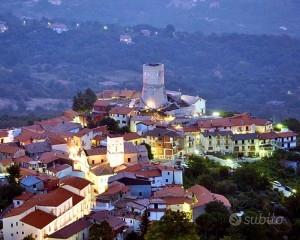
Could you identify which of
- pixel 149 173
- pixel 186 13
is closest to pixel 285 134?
pixel 149 173

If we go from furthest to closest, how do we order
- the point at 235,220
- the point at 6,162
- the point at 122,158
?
the point at 122,158, the point at 6,162, the point at 235,220

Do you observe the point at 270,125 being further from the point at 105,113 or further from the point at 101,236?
the point at 101,236

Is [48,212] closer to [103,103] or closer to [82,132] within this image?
[82,132]

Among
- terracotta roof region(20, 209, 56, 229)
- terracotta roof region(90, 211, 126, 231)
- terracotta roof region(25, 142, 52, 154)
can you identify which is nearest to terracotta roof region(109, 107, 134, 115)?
terracotta roof region(25, 142, 52, 154)

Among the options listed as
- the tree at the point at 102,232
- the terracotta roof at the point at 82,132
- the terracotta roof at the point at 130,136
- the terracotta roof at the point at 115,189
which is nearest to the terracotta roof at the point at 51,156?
the terracotta roof at the point at 82,132

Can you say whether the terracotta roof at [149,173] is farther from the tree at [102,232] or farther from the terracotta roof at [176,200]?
the tree at [102,232]

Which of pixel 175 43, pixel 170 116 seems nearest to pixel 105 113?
pixel 170 116
